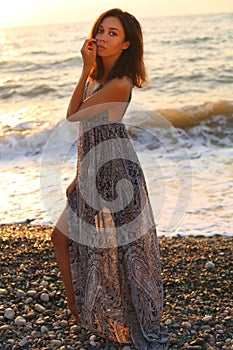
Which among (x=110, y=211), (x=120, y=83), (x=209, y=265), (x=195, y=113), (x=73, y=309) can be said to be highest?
(x=120, y=83)

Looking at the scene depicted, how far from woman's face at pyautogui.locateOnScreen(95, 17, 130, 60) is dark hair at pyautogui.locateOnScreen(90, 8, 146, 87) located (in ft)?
0.08

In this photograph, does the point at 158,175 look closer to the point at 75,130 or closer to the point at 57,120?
the point at 75,130

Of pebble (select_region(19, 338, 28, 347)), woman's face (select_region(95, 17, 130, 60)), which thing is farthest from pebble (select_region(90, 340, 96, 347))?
woman's face (select_region(95, 17, 130, 60))

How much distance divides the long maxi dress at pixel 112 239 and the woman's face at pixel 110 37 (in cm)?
22

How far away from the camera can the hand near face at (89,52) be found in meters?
2.94

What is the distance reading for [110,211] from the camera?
313 centimetres

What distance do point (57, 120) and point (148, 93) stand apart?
3.69 metres

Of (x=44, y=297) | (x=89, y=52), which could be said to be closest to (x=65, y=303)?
(x=44, y=297)

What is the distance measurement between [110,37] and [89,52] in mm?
154

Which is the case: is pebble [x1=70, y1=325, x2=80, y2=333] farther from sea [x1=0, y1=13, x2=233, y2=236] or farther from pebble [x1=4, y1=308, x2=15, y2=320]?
sea [x1=0, y1=13, x2=233, y2=236]

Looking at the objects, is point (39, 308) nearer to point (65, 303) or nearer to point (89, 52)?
point (65, 303)

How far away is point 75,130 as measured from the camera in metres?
11.5

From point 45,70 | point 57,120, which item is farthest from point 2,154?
point 45,70

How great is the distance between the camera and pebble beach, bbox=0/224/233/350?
343 cm
